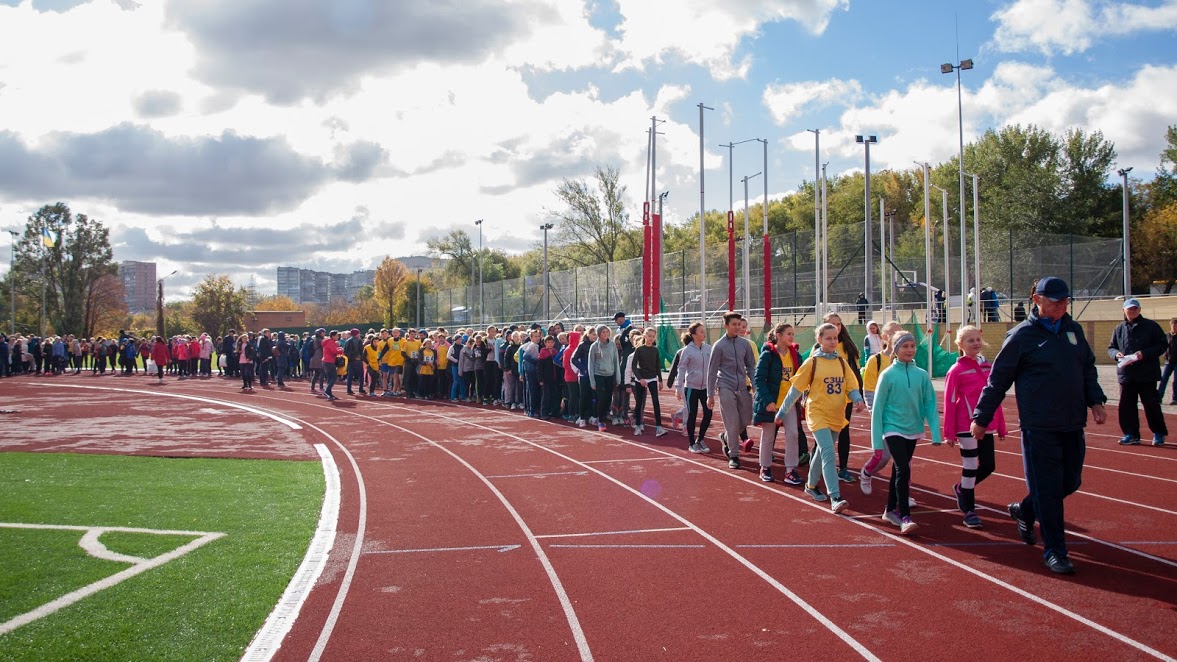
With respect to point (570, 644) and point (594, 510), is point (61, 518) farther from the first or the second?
point (570, 644)

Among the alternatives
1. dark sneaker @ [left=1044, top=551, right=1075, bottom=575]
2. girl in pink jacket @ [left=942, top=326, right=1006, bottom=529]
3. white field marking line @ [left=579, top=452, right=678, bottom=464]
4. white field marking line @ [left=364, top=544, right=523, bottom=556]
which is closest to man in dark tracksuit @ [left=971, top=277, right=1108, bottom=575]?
dark sneaker @ [left=1044, top=551, right=1075, bottom=575]

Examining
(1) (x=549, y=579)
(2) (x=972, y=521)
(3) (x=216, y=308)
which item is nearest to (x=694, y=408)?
(2) (x=972, y=521)

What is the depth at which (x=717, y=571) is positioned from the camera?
639cm

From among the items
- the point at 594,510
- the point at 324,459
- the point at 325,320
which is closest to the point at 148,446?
the point at 324,459

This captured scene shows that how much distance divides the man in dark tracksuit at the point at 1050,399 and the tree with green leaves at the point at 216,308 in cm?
5931

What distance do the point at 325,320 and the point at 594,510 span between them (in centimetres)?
8499

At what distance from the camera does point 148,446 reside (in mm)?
13828

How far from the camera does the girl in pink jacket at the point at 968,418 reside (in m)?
7.47

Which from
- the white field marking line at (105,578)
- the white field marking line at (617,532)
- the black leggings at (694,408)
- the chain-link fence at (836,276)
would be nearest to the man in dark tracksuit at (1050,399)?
the white field marking line at (617,532)

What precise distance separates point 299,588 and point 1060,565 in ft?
18.0

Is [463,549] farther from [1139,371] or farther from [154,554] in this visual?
[1139,371]

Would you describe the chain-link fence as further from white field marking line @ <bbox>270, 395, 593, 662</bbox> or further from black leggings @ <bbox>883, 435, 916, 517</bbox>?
black leggings @ <bbox>883, 435, 916, 517</bbox>

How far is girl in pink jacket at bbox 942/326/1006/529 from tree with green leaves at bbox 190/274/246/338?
2288 inches

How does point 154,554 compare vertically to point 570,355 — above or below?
below
